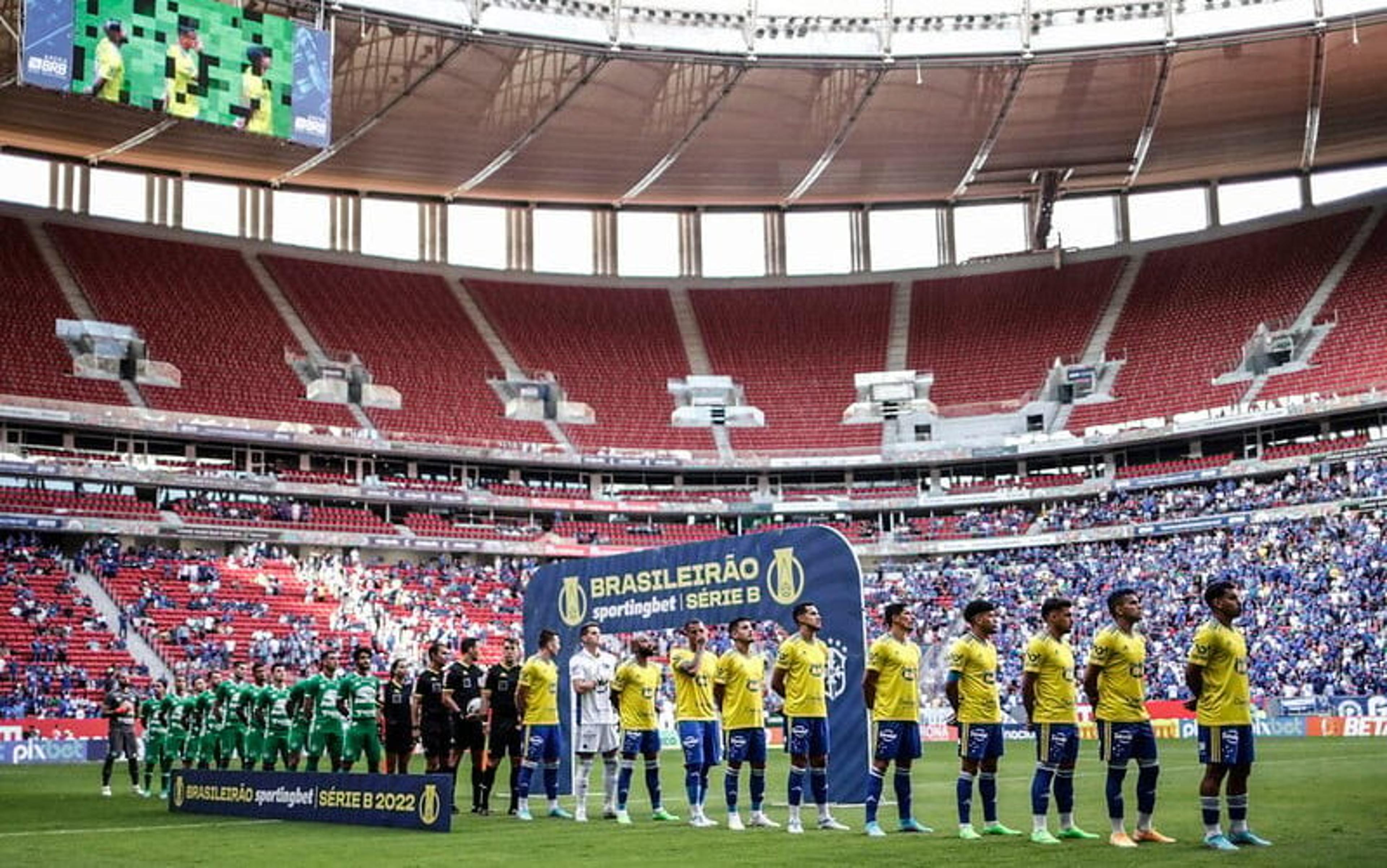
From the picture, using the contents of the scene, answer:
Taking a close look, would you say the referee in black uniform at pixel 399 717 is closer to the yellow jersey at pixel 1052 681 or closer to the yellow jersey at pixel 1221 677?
the yellow jersey at pixel 1052 681

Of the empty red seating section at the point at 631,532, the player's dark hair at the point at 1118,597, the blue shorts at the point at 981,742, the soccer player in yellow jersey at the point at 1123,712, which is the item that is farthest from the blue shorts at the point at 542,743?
the empty red seating section at the point at 631,532

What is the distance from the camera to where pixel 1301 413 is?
192 ft

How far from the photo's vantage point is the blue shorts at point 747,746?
17.0 meters

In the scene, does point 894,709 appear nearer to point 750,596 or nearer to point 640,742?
point 640,742

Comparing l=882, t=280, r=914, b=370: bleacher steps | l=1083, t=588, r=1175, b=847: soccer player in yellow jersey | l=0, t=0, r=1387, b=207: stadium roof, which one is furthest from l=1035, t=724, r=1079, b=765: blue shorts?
l=882, t=280, r=914, b=370: bleacher steps

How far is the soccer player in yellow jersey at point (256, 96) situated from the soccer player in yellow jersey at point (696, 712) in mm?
27570

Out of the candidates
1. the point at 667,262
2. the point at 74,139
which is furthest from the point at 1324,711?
the point at 74,139

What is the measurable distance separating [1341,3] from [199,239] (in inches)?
1776

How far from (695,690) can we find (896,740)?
3439mm

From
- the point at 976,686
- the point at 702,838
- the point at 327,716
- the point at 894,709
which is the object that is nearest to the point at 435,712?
the point at 327,716

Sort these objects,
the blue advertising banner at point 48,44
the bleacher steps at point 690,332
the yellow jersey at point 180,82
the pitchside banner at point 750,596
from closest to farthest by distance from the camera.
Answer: the pitchside banner at point 750,596
the blue advertising banner at point 48,44
the yellow jersey at point 180,82
the bleacher steps at point 690,332

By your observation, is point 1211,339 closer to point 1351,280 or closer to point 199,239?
point 1351,280

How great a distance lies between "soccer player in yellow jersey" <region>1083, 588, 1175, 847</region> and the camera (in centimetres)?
1359

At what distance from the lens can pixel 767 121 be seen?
57875 mm
